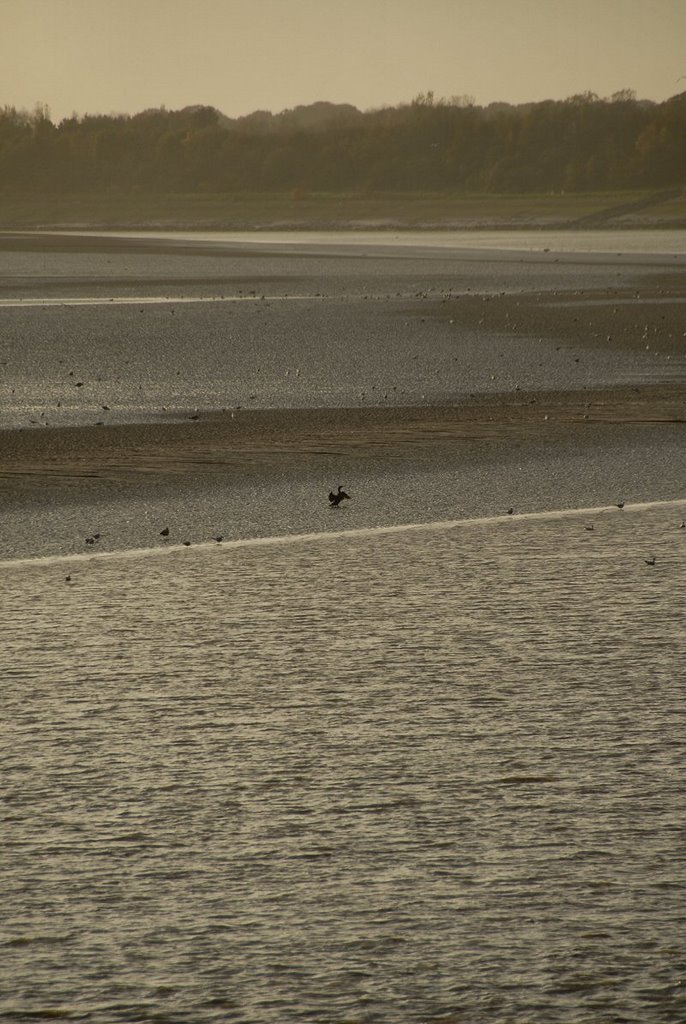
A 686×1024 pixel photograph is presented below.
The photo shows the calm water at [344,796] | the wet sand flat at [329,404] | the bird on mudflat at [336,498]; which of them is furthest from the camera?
the wet sand flat at [329,404]

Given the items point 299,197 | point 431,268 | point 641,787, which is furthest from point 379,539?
point 299,197

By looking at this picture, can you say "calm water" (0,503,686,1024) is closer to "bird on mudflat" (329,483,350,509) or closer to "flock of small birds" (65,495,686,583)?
"flock of small birds" (65,495,686,583)

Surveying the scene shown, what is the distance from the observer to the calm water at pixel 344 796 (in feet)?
10.0

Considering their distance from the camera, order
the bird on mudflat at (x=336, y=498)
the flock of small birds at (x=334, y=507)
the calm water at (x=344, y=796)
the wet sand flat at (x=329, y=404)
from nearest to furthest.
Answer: the calm water at (x=344, y=796) → the flock of small birds at (x=334, y=507) → the bird on mudflat at (x=336, y=498) → the wet sand flat at (x=329, y=404)

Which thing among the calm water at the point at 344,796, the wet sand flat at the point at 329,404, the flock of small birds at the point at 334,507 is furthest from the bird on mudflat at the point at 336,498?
the calm water at the point at 344,796

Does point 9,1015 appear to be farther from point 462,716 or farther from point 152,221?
point 152,221

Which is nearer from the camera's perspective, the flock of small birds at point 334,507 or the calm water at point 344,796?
the calm water at point 344,796

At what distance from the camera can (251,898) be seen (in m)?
3.39

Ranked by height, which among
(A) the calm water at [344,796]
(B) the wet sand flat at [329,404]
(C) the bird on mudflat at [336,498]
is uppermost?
(A) the calm water at [344,796]

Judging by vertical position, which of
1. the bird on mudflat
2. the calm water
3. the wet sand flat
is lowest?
the wet sand flat

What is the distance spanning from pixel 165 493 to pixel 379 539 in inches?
71.1

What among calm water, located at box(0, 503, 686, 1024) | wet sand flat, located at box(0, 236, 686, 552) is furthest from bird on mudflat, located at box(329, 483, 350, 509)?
calm water, located at box(0, 503, 686, 1024)

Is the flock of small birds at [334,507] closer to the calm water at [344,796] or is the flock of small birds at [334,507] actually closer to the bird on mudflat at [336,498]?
the bird on mudflat at [336,498]

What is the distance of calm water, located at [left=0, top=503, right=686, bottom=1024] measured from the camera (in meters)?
3.05
